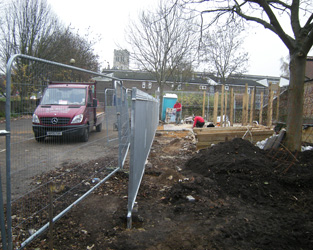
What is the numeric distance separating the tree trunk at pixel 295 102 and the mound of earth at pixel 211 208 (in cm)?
46

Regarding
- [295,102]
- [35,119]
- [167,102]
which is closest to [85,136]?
[35,119]

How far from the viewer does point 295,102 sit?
6.23 meters

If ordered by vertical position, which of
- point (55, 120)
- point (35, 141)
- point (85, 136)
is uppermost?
point (55, 120)

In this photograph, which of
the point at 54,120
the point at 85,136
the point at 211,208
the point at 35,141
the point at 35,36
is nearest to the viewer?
the point at 35,141

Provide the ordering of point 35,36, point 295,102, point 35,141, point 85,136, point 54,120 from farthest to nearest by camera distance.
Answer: point 35,36, point 295,102, point 85,136, point 54,120, point 35,141

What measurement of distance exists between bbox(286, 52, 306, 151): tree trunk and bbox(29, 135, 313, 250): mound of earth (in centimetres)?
46

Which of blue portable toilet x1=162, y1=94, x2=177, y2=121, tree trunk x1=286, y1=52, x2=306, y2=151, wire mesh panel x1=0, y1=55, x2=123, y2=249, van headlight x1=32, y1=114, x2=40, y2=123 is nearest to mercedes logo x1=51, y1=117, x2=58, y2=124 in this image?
wire mesh panel x1=0, y1=55, x2=123, y2=249

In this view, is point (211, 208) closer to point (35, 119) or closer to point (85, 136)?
point (85, 136)

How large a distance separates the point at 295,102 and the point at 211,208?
4.11 meters

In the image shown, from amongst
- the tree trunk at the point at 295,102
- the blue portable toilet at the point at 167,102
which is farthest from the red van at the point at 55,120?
the blue portable toilet at the point at 167,102

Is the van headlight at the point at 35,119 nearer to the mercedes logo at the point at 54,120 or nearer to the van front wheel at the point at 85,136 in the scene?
the mercedes logo at the point at 54,120

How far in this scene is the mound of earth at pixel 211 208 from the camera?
284 cm

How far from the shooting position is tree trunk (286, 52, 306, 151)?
Result: 6164 mm

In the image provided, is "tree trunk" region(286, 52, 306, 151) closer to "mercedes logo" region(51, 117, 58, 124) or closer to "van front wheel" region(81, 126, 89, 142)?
"van front wheel" region(81, 126, 89, 142)
